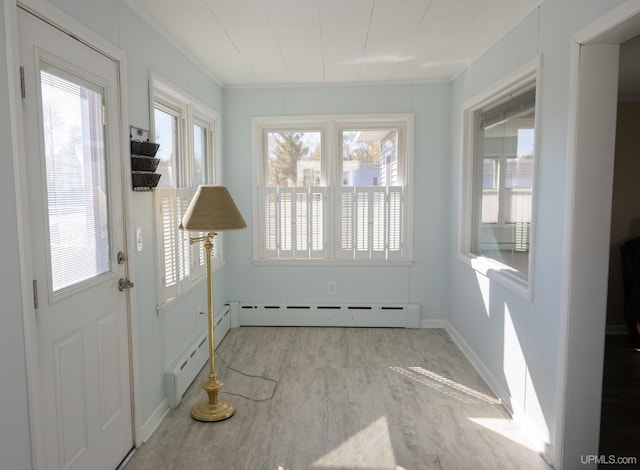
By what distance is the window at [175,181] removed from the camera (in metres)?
2.80

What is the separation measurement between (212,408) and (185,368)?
44cm

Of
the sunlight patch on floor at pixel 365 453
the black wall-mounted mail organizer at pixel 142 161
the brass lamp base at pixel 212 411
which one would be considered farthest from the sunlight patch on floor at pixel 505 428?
the black wall-mounted mail organizer at pixel 142 161

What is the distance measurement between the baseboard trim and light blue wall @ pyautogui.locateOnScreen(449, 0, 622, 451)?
2241mm

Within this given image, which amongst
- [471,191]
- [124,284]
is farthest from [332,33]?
[124,284]

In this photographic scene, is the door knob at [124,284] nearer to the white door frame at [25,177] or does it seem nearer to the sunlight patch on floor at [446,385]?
the white door frame at [25,177]

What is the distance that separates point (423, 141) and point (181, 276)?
2.66 meters

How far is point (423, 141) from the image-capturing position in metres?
4.26

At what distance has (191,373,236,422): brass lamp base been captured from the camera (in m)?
2.67

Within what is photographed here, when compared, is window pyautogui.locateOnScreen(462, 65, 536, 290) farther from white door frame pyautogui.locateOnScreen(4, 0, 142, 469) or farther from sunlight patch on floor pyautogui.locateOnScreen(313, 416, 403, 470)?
white door frame pyautogui.locateOnScreen(4, 0, 142, 469)

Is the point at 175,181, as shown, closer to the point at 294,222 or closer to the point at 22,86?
the point at 294,222

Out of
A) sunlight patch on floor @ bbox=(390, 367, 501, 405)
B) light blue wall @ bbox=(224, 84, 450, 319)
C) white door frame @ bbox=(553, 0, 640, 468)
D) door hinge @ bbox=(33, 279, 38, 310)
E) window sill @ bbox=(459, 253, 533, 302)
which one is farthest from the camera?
→ light blue wall @ bbox=(224, 84, 450, 319)

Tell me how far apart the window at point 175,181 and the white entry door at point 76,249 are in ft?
1.79

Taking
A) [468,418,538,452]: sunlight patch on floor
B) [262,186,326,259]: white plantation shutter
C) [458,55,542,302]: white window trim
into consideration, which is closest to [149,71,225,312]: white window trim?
[262,186,326,259]: white plantation shutter

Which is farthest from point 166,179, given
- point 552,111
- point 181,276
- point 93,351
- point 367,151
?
point 552,111
